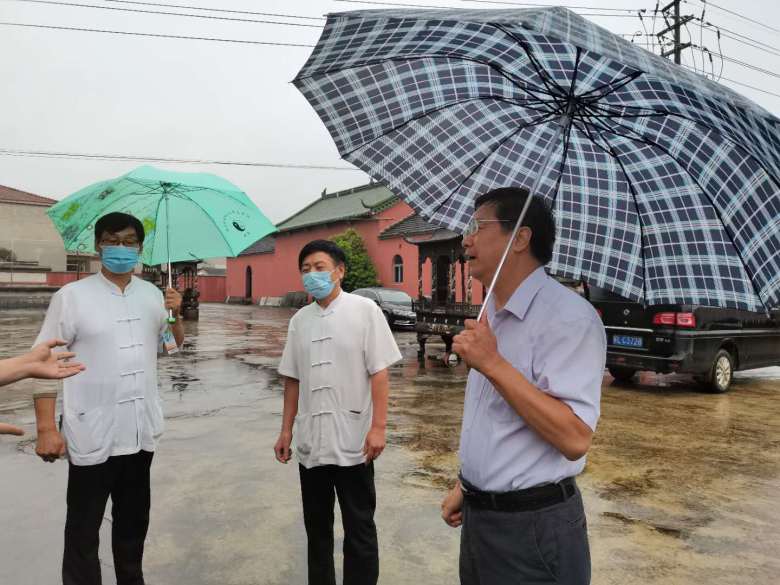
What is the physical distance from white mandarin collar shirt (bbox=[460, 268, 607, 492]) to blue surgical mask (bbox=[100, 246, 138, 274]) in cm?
189

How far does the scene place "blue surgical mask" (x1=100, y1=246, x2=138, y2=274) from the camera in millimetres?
2859

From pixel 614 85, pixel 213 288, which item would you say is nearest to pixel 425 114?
pixel 614 85

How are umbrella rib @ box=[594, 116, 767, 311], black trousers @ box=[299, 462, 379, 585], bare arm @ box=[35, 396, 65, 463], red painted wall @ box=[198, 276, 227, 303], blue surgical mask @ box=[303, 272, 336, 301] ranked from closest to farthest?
umbrella rib @ box=[594, 116, 767, 311], bare arm @ box=[35, 396, 65, 463], black trousers @ box=[299, 462, 379, 585], blue surgical mask @ box=[303, 272, 336, 301], red painted wall @ box=[198, 276, 227, 303]

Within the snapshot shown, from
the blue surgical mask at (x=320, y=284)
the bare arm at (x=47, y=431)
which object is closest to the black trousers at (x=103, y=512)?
the bare arm at (x=47, y=431)

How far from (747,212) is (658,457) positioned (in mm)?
4122

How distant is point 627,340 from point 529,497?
775 centimetres

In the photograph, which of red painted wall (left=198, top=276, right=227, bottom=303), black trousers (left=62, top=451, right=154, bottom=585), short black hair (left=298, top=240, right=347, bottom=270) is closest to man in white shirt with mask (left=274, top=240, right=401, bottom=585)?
short black hair (left=298, top=240, right=347, bottom=270)

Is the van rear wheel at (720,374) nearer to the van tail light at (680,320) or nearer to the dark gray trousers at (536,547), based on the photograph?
the van tail light at (680,320)

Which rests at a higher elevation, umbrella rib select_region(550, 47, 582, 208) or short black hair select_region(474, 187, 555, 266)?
umbrella rib select_region(550, 47, 582, 208)

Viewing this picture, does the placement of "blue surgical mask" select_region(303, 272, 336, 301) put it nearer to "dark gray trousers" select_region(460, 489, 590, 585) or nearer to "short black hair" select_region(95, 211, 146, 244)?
"short black hair" select_region(95, 211, 146, 244)

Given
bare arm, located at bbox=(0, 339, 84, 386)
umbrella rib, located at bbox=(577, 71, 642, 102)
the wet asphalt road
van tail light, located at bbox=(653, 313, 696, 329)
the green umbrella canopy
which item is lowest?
the wet asphalt road

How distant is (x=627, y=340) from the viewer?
8.82 metres

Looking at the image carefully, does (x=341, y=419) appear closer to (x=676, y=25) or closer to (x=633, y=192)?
(x=633, y=192)

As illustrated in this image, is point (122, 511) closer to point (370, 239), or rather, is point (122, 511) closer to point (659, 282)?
point (659, 282)
